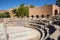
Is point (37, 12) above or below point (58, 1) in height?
below

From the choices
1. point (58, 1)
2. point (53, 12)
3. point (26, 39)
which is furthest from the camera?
point (58, 1)

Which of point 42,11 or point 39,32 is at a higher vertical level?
point 42,11

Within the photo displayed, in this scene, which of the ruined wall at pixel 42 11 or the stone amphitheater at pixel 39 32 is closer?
the stone amphitheater at pixel 39 32

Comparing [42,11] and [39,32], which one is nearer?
[39,32]

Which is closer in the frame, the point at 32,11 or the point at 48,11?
the point at 48,11

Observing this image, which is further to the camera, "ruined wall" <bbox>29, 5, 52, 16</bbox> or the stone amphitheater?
"ruined wall" <bbox>29, 5, 52, 16</bbox>

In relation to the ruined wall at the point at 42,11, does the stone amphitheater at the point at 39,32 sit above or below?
below

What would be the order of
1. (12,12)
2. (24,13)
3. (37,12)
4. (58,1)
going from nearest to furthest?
(37,12) → (58,1) → (24,13) → (12,12)

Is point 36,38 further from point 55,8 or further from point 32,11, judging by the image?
point 32,11

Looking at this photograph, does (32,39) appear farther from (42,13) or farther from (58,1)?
(58,1)

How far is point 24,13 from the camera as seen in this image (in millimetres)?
48406

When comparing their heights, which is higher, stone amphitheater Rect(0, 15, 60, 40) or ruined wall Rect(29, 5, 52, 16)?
ruined wall Rect(29, 5, 52, 16)

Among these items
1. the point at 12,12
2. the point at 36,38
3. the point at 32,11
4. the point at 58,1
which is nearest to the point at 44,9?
the point at 32,11

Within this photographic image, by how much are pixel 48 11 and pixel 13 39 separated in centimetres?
2350
